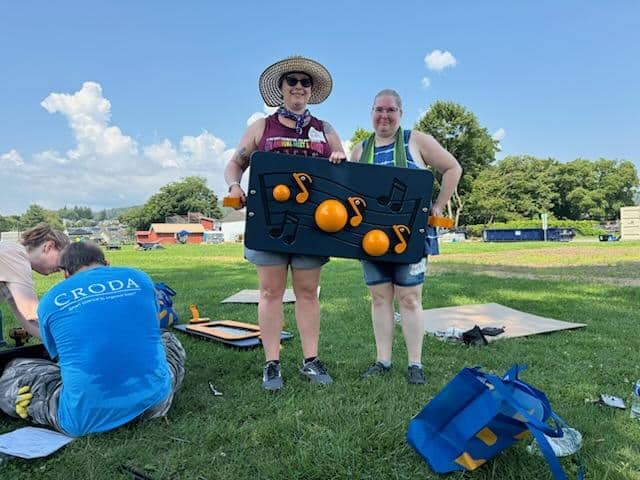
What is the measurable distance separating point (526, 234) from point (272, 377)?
40.9 metres

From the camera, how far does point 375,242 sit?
9.52 ft

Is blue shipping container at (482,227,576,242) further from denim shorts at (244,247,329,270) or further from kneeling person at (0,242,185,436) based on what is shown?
kneeling person at (0,242,185,436)

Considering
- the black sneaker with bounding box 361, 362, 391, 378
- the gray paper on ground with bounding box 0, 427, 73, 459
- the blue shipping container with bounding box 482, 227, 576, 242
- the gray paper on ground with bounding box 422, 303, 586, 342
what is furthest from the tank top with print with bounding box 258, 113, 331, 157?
the blue shipping container with bounding box 482, 227, 576, 242

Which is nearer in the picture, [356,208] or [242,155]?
[356,208]

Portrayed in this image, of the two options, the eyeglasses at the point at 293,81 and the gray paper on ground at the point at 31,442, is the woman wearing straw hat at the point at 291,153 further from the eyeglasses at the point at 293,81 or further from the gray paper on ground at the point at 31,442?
the gray paper on ground at the point at 31,442

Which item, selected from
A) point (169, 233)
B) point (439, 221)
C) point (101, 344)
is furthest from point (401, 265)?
point (169, 233)

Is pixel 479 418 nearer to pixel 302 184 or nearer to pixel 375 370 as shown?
pixel 375 370

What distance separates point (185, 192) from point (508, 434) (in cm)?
9580

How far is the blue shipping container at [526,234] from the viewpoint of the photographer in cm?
3888

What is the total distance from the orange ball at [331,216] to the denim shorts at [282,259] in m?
0.27

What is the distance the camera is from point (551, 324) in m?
4.98

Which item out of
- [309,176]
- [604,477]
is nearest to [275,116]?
[309,176]

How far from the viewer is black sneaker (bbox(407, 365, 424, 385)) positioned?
3076 millimetres

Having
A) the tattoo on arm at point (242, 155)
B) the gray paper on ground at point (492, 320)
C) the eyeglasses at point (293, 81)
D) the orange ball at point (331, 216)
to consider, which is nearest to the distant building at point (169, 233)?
the gray paper on ground at point (492, 320)
